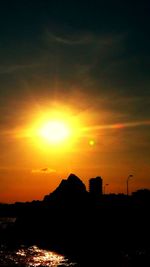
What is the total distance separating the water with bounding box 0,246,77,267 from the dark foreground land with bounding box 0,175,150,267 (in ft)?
8.29

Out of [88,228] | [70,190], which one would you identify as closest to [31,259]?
[88,228]

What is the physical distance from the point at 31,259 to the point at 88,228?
31.3 metres

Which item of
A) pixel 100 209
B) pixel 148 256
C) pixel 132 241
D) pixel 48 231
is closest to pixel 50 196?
pixel 48 231

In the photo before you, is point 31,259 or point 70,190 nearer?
point 31,259

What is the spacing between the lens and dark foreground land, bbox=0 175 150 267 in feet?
221

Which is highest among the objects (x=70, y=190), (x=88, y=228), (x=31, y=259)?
(x=70, y=190)

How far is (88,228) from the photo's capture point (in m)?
101

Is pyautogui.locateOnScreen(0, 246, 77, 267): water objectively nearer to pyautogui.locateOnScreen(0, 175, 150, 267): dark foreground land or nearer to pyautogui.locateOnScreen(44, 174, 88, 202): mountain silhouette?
pyautogui.locateOnScreen(0, 175, 150, 267): dark foreground land

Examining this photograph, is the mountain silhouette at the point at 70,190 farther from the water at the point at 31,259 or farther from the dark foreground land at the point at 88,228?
the water at the point at 31,259

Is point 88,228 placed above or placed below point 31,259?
above

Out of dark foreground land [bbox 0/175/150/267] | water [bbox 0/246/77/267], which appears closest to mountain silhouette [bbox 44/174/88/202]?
dark foreground land [bbox 0/175/150/267]

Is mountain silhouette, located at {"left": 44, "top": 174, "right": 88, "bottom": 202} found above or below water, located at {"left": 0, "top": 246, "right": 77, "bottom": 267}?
above

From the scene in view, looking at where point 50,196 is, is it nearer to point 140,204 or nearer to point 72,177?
point 72,177

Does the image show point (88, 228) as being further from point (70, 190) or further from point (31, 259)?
point (70, 190)
